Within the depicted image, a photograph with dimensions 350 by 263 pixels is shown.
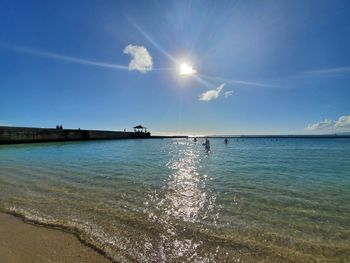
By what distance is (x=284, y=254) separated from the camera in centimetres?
442

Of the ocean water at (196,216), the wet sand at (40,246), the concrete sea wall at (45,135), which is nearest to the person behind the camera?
the wet sand at (40,246)

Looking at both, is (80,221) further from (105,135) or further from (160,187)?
(105,135)

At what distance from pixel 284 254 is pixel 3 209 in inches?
289

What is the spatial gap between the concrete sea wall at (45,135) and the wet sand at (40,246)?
2110 inches

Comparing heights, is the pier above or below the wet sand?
above

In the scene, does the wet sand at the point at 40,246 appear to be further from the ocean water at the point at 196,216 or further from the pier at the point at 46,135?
the pier at the point at 46,135

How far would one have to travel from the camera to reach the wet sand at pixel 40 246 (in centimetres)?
401

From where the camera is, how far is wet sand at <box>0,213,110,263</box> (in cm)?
401

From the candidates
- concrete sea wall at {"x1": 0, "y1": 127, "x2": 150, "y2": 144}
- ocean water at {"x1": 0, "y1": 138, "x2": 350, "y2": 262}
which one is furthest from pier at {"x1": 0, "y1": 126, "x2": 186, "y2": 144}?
ocean water at {"x1": 0, "y1": 138, "x2": 350, "y2": 262}

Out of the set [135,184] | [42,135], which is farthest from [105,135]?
[135,184]

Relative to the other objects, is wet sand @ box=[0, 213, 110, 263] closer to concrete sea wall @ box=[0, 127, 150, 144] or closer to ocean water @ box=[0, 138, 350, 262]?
ocean water @ box=[0, 138, 350, 262]

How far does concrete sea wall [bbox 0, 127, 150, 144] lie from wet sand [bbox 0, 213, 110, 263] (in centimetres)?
5359

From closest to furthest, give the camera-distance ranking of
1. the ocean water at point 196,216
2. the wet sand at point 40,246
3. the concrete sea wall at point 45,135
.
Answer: the wet sand at point 40,246 → the ocean water at point 196,216 → the concrete sea wall at point 45,135

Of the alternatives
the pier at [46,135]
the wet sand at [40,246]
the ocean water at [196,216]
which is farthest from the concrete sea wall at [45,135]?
the wet sand at [40,246]
